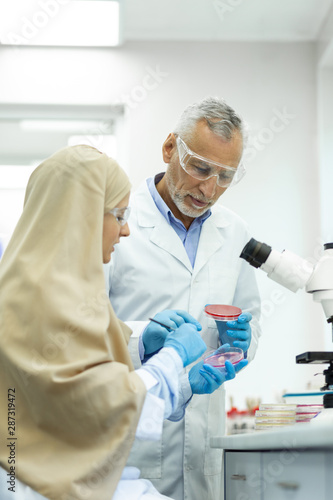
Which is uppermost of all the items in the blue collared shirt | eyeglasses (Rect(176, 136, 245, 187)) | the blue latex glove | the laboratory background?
the laboratory background

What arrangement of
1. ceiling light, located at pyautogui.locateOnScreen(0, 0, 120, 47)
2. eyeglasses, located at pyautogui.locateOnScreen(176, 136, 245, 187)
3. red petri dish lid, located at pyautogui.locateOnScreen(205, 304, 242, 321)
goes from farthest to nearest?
ceiling light, located at pyautogui.locateOnScreen(0, 0, 120, 47), eyeglasses, located at pyautogui.locateOnScreen(176, 136, 245, 187), red petri dish lid, located at pyautogui.locateOnScreen(205, 304, 242, 321)

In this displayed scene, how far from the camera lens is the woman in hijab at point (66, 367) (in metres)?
1.14

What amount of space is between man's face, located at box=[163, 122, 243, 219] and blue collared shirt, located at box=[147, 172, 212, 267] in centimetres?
6

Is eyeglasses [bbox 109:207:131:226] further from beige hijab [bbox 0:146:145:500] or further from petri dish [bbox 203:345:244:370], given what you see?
petri dish [bbox 203:345:244:370]

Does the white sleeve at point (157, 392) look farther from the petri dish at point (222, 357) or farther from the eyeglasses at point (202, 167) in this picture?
the eyeglasses at point (202, 167)

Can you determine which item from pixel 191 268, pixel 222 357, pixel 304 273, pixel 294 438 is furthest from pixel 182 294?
pixel 294 438

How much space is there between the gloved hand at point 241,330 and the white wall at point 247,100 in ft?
5.79

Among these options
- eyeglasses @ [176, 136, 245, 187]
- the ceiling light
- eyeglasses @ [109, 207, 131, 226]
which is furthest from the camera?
the ceiling light

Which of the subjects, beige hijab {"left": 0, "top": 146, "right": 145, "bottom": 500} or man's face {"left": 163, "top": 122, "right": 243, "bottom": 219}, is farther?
man's face {"left": 163, "top": 122, "right": 243, "bottom": 219}

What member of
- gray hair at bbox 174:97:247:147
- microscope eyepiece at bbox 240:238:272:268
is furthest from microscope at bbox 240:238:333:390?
gray hair at bbox 174:97:247:147

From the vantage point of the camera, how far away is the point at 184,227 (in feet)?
7.41

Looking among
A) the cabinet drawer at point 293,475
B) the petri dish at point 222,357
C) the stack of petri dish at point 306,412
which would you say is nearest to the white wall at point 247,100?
the petri dish at point 222,357

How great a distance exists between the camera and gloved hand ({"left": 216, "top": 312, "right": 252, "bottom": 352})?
1898 mm

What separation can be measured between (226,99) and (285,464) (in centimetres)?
300
